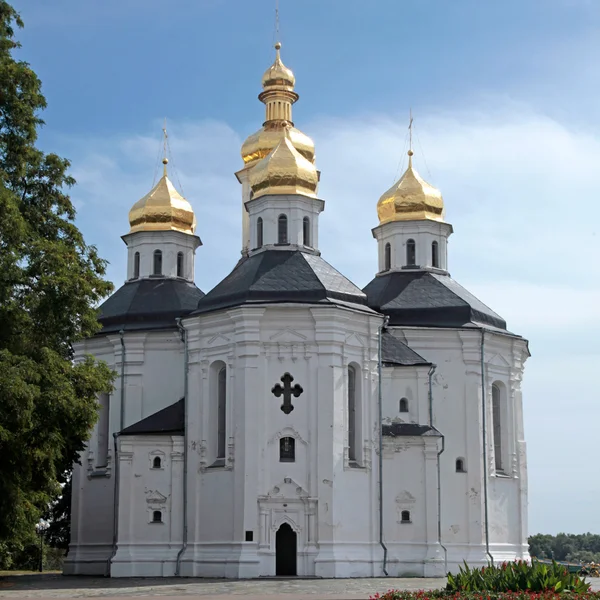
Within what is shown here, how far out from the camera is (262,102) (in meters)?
42.5

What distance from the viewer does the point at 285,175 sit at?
35.6 m

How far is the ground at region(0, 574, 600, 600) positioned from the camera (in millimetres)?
23516

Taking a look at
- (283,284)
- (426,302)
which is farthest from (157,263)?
(426,302)

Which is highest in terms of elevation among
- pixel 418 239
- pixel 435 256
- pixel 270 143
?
pixel 270 143

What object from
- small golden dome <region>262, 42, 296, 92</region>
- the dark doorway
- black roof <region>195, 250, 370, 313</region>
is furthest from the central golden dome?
the dark doorway

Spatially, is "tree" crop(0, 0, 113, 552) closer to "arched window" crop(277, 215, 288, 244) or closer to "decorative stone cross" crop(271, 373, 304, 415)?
"decorative stone cross" crop(271, 373, 304, 415)

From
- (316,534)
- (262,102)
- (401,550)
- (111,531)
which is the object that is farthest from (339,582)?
(262,102)

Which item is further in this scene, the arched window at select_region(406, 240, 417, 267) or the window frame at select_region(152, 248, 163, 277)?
the window frame at select_region(152, 248, 163, 277)

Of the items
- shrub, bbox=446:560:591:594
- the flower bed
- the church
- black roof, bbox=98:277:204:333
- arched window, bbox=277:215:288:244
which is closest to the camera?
the flower bed

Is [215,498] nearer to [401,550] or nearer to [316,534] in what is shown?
[316,534]

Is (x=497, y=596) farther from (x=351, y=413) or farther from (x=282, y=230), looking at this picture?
(x=282, y=230)

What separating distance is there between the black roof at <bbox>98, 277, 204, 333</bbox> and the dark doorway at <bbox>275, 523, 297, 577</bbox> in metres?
9.19

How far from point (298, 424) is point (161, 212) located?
1257cm

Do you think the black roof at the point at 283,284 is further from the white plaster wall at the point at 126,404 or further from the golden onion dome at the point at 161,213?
the golden onion dome at the point at 161,213
